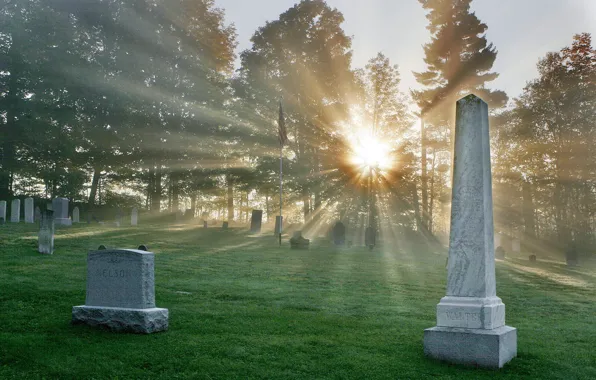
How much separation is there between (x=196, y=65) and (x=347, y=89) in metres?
11.5

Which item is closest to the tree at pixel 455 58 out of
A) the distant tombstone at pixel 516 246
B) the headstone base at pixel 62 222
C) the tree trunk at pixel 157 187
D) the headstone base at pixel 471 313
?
the distant tombstone at pixel 516 246

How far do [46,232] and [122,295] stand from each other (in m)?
8.47

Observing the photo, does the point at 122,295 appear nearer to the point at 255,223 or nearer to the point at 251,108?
the point at 255,223

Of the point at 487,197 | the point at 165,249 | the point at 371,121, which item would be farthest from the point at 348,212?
the point at 487,197

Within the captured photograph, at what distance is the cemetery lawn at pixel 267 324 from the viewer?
19.6ft

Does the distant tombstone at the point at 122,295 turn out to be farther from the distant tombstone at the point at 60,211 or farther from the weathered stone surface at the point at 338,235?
the distant tombstone at the point at 60,211

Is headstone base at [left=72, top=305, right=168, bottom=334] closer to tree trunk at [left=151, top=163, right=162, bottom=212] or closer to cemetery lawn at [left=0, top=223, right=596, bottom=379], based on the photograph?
cemetery lawn at [left=0, top=223, right=596, bottom=379]

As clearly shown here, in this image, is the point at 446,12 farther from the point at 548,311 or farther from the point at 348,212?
the point at 548,311

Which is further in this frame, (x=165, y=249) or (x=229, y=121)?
(x=229, y=121)

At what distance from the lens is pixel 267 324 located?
820cm

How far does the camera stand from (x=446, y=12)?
36562 mm

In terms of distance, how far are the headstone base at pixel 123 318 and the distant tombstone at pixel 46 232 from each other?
799 centimetres

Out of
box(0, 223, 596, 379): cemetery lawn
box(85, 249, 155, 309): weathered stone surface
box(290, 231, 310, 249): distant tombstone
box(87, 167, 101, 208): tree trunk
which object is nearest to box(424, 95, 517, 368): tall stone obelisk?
box(0, 223, 596, 379): cemetery lawn

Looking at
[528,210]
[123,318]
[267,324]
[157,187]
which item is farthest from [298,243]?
[528,210]
